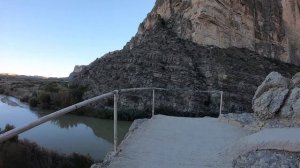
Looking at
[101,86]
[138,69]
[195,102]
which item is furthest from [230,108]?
[101,86]

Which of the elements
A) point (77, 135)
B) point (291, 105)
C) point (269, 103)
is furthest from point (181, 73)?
point (291, 105)

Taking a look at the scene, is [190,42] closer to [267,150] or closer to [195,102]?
[195,102]

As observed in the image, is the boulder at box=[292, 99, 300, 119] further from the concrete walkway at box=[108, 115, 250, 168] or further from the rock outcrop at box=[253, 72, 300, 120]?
the concrete walkway at box=[108, 115, 250, 168]

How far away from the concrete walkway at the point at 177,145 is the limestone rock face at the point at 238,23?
36.3 metres

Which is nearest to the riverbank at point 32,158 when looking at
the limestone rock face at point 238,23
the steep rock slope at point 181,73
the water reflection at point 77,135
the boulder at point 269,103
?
the water reflection at point 77,135

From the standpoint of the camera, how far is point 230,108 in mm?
34625

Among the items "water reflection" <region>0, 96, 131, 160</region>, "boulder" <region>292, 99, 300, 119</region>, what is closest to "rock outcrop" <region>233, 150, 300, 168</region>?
"boulder" <region>292, 99, 300, 119</region>

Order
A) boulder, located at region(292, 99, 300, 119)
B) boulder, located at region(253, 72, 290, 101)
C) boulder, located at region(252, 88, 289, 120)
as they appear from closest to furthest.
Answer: boulder, located at region(292, 99, 300, 119)
boulder, located at region(252, 88, 289, 120)
boulder, located at region(253, 72, 290, 101)

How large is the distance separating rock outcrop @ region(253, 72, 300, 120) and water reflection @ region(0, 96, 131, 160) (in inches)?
369

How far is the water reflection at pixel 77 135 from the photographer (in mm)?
18719

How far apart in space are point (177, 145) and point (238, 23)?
43508 mm

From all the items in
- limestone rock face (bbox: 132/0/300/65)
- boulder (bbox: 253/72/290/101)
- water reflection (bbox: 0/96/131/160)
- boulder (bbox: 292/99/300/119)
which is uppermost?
limestone rock face (bbox: 132/0/300/65)

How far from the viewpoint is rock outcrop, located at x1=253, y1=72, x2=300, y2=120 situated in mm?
7769

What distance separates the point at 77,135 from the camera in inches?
925
